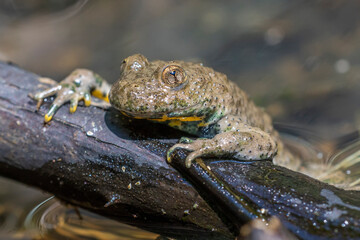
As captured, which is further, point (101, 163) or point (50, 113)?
point (50, 113)

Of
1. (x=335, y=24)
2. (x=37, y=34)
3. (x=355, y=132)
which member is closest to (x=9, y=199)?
(x=37, y=34)

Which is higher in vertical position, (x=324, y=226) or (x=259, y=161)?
(x=259, y=161)

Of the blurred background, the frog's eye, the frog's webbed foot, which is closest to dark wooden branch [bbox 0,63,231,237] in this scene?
the frog's webbed foot

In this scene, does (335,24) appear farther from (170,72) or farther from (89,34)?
(170,72)

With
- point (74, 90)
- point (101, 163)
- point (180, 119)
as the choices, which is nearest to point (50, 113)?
point (74, 90)

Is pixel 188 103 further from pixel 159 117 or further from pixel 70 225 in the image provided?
pixel 70 225
